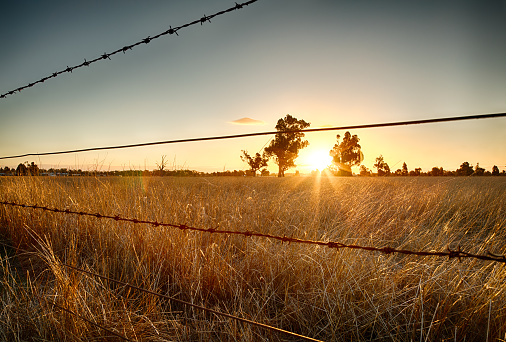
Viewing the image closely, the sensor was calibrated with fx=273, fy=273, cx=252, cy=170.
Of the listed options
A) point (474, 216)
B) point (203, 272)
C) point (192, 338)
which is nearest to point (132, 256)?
point (203, 272)

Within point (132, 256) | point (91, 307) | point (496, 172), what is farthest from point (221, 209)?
point (496, 172)

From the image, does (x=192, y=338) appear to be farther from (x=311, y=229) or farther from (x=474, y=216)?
(x=474, y=216)

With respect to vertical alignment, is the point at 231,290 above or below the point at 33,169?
below

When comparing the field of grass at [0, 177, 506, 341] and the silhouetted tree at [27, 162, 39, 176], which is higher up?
the silhouetted tree at [27, 162, 39, 176]

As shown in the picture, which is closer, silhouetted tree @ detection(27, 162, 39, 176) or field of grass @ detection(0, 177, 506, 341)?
field of grass @ detection(0, 177, 506, 341)

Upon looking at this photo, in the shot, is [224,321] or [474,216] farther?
[474,216]

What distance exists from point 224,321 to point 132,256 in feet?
4.38

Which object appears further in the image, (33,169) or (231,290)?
(33,169)

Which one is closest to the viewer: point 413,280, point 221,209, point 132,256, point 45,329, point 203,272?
point 45,329

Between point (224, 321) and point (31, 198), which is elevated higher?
point (31, 198)

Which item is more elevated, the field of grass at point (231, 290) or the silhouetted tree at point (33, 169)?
the silhouetted tree at point (33, 169)

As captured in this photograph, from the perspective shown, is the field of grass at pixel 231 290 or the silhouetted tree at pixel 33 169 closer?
the field of grass at pixel 231 290

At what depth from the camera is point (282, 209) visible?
4.97 metres

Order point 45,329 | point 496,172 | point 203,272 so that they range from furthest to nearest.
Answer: point 496,172 → point 203,272 → point 45,329
